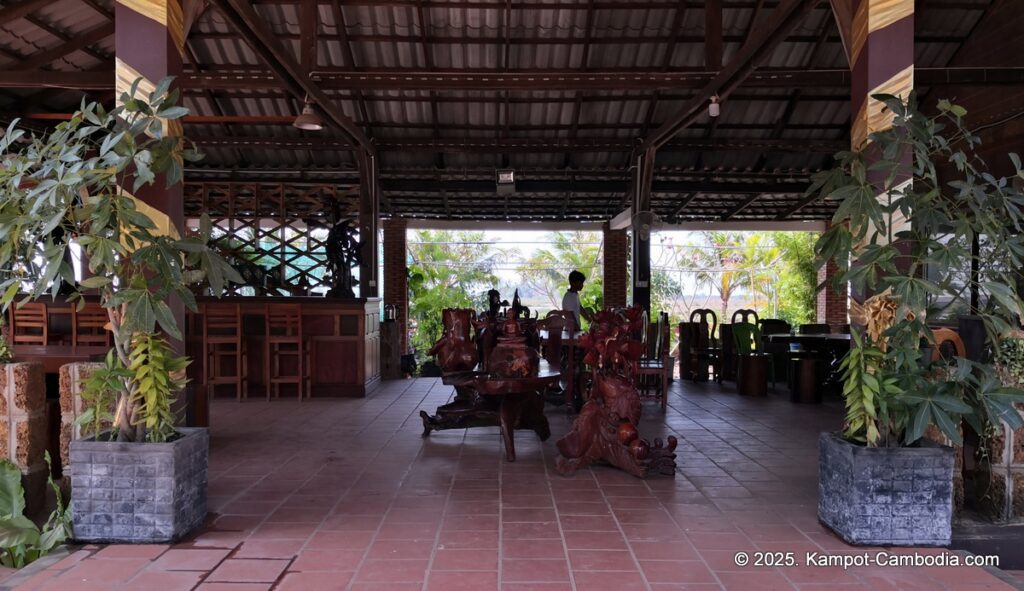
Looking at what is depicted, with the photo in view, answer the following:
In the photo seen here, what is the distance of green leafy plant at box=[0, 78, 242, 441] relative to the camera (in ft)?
8.42

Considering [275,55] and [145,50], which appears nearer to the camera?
[145,50]

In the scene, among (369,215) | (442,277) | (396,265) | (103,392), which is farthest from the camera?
(442,277)

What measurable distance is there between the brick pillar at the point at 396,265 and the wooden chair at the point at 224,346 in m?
5.83

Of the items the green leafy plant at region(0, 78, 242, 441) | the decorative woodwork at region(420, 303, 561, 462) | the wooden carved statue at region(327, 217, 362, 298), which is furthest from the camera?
the wooden carved statue at region(327, 217, 362, 298)

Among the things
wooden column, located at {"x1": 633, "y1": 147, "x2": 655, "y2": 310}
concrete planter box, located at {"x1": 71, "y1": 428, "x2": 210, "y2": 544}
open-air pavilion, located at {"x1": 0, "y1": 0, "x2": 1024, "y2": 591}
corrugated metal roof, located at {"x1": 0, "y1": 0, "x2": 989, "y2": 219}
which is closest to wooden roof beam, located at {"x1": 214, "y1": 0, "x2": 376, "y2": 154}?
open-air pavilion, located at {"x1": 0, "y1": 0, "x2": 1024, "y2": 591}

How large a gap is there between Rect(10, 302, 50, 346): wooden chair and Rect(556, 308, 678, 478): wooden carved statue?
220 inches

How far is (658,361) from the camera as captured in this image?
6949mm

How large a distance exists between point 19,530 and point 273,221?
9574mm

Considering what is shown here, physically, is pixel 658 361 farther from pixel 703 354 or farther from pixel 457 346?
pixel 457 346

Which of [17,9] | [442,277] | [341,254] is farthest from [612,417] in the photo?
[442,277]

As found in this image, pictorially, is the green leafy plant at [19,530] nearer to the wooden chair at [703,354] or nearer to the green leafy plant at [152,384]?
the green leafy plant at [152,384]

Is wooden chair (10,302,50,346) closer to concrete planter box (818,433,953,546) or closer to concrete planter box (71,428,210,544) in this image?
concrete planter box (71,428,210,544)

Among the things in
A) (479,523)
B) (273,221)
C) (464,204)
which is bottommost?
(479,523)

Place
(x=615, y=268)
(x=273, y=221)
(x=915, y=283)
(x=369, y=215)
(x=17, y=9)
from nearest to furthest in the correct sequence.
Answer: (x=915, y=283), (x=17, y=9), (x=369, y=215), (x=273, y=221), (x=615, y=268)
